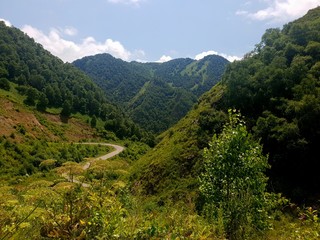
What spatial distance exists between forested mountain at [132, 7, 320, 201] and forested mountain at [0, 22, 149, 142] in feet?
253

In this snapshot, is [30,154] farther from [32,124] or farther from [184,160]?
[184,160]

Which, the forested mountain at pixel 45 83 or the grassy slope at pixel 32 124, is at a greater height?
the forested mountain at pixel 45 83

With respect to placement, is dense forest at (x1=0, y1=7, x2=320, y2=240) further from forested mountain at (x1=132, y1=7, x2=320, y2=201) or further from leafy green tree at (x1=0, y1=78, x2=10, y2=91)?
leafy green tree at (x1=0, y1=78, x2=10, y2=91)

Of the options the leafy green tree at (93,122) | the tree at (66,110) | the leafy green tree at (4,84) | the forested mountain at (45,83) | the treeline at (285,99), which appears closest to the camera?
the treeline at (285,99)

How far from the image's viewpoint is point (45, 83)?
141m

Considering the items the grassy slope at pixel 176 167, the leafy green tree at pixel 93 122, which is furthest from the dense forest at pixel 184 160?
the leafy green tree at pixel 93 122

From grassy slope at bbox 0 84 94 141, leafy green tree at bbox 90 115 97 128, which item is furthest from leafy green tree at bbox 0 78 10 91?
leafy green tree at bbox 90 115 97 128

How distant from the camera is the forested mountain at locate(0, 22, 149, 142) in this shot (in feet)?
398

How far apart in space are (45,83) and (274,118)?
122 m

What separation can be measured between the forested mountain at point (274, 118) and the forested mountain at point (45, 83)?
77.2 meters

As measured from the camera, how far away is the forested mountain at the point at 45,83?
12144cm

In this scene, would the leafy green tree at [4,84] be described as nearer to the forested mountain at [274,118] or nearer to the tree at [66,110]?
the tree at [66,110]

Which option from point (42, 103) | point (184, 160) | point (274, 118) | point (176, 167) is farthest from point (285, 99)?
point (42, 103)

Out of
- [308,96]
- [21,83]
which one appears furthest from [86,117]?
[308,96]
